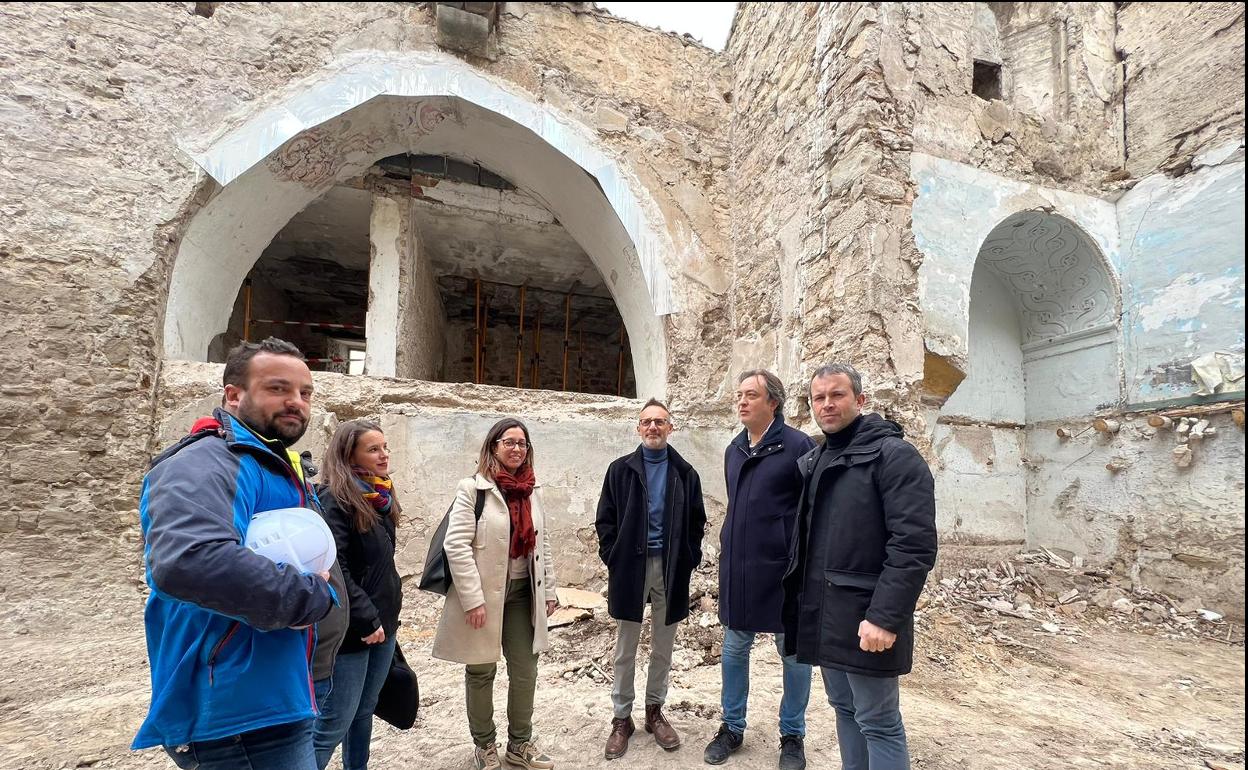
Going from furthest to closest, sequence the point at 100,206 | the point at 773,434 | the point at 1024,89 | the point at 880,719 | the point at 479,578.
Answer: the point at 1024,89 → the point at 100,206 → the point at 773,434 → the point at 479,578 → the point at 880,719

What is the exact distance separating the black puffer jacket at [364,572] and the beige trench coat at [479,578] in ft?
0.81

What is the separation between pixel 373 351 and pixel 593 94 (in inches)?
135

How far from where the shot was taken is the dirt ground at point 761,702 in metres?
2.68

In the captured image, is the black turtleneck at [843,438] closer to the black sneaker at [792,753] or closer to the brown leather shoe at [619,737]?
the black sneaker at [792,753]

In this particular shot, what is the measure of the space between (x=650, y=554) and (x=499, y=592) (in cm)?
77

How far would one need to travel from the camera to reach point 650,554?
109 inches

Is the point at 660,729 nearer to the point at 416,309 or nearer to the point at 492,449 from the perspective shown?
the point at 492,449

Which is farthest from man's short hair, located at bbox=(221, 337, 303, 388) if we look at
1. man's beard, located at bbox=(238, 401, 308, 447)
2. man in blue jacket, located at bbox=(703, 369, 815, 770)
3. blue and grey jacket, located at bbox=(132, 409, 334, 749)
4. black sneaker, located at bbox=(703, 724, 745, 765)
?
black sneaker, located at bbox=(703, 724, 745, 765)

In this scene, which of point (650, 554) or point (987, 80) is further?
point (987, 80)

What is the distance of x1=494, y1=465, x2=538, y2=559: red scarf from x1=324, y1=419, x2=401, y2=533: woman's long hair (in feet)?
1.53

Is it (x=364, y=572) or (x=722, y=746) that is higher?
(x=364, y=572)

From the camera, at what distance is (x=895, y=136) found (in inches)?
173

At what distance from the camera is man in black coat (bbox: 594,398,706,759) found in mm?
2688

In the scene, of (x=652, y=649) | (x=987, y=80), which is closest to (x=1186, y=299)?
(x=987, y=80)
